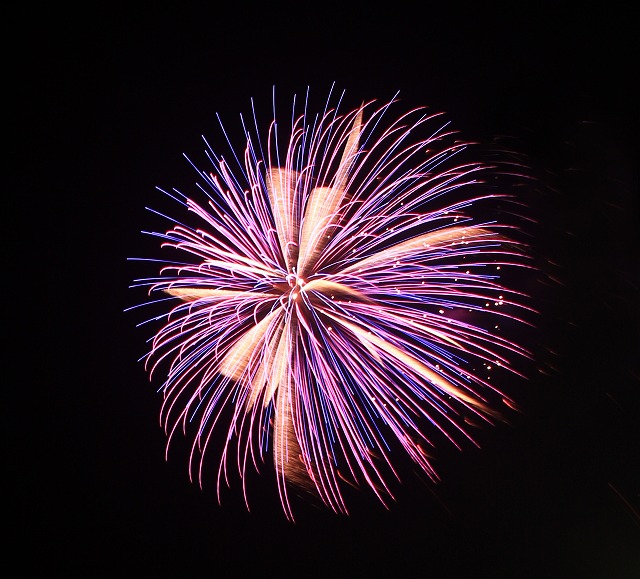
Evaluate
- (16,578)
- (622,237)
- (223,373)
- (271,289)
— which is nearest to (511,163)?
(622,237)

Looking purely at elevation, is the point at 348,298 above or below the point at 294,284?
below

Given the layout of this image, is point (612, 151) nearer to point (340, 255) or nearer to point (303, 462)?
point (340, 255)

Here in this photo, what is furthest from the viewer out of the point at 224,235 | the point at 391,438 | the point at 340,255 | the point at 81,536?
the point at 81,536

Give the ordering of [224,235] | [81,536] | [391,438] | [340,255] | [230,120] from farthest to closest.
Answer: [81,536]
[230,120]
[391,438]
[224,235]
[340,255]

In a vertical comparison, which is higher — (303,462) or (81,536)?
(81,536)

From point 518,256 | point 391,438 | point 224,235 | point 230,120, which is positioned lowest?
point 391,438

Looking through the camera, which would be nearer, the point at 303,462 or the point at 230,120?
the point at 303,462

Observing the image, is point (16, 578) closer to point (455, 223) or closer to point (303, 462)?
point (303, 462)
